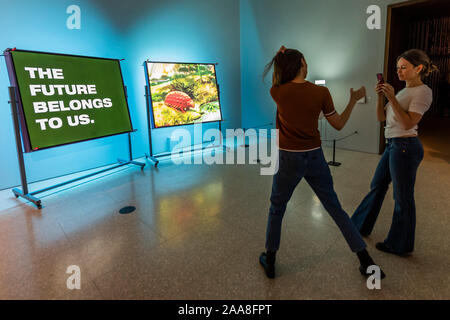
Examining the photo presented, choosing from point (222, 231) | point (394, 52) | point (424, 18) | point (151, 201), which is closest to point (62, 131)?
point (151, 201)

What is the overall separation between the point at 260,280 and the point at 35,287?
1.43 m

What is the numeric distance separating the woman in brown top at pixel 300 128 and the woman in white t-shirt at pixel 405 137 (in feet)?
1.16

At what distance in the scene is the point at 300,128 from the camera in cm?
150

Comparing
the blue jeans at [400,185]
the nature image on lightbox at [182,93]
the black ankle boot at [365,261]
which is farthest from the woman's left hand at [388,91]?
the nature image on lightbox at [182,93]

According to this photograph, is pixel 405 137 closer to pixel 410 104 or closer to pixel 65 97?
pixel 410 104

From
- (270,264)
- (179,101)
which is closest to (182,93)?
(179,101)

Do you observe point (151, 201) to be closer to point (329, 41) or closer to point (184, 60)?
point (184, 60)

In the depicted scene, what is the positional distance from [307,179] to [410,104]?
796 millimetres

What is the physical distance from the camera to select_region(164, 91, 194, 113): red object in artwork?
4762 mm

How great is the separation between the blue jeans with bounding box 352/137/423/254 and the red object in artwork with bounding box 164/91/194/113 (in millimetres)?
3548

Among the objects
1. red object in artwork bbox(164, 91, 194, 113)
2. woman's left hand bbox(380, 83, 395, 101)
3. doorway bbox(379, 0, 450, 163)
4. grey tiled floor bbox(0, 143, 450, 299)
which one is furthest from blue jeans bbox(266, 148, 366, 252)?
doorway bbox(379, 0, 450, 163)

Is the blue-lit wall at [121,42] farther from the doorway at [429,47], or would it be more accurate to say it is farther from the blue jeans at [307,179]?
the blue jeans at [307,179]

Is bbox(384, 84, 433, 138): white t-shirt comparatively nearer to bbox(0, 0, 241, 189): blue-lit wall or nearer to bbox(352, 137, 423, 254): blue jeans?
bbox(352, 137, 423, 254): blue jeans

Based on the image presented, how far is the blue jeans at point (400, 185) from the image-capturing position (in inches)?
68.9
